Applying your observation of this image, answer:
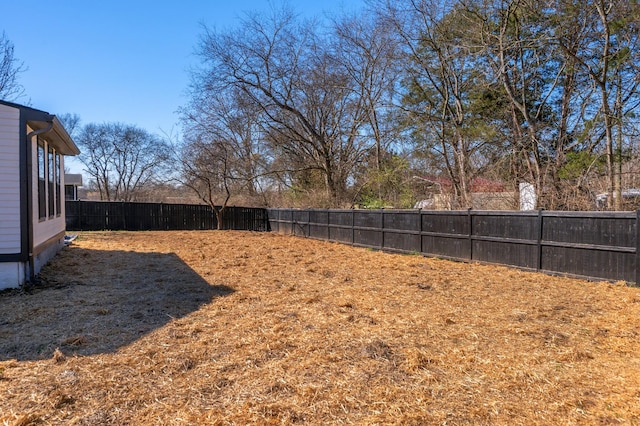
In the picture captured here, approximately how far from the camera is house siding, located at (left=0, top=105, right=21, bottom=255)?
6297 mm

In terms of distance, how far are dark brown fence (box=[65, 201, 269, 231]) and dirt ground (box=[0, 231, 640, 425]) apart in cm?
1440

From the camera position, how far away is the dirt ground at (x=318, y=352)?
2.63 m

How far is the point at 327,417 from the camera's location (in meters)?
2.53

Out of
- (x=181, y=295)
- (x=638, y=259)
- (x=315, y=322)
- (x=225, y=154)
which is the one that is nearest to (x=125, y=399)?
(x=315, y=322)

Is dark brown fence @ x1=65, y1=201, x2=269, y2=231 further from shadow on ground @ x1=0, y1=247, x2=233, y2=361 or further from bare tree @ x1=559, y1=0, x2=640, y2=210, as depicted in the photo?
bare tree @ x1=559, y1=0, x2=640, y2=210

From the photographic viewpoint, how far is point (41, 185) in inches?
315

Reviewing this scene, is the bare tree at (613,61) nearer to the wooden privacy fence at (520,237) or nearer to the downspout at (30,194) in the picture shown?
the wooden privacy fence at (520,237)

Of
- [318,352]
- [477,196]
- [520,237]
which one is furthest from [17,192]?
[477,196]

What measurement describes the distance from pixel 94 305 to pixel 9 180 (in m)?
2.64

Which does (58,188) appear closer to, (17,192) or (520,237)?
(17,192)

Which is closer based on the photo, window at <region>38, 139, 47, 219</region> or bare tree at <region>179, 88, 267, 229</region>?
window at <region>38, 139, 47, 219</region>

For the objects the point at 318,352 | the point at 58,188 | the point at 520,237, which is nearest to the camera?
the point at 318,352

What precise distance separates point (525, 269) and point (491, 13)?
24.1ft

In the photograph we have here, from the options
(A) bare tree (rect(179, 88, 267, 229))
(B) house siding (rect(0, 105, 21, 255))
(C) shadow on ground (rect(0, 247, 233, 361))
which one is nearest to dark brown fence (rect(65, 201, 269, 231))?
(A) bare tree (rect(179, 88, 267, 229))
